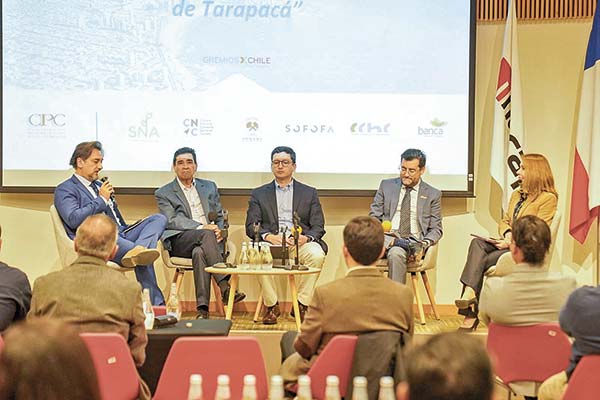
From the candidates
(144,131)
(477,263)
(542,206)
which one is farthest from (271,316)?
(542,206)

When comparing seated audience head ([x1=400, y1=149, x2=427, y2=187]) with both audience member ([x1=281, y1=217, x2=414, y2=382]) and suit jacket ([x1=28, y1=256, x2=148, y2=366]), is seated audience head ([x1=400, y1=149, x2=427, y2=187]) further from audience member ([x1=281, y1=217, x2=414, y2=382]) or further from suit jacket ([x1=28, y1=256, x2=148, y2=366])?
suit jacket ([x1=28, y1=256, x2=148, y2=366])

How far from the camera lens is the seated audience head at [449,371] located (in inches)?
50.9

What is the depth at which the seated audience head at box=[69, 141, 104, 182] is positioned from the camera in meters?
5.73

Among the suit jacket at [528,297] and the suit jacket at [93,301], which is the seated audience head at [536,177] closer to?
the suit jacket at [528,297]

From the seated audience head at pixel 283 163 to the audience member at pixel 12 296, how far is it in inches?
121

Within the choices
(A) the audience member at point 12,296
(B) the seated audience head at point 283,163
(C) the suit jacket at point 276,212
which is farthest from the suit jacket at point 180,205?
(A) the audience member at point 12,296

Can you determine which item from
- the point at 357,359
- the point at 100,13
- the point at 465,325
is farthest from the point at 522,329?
the point at 100,13

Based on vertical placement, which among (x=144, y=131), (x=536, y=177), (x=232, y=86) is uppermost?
(x=232, y=86)

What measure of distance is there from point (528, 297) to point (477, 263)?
244 cm

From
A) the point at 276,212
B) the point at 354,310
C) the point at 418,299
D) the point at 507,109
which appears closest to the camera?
the point at 354,310

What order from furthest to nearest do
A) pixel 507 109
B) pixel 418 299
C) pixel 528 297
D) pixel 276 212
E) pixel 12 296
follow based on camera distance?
pixel 507 109
pixel 276 212
pixel 418 299
pixel 528 297
pixel 12 296

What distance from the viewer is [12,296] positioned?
3.15 m

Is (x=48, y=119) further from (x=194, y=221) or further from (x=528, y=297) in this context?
(x=528, y=297)

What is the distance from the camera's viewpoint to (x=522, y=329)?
3.23 meters
